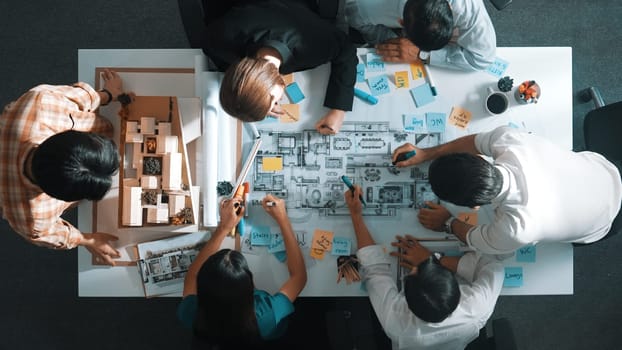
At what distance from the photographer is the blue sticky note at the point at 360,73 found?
179 centimetres

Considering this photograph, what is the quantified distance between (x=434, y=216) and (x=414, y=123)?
1.28 ft

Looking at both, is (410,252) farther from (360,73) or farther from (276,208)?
(360,73)

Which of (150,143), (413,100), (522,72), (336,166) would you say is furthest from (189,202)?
(522,72)

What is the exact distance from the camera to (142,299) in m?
2.46

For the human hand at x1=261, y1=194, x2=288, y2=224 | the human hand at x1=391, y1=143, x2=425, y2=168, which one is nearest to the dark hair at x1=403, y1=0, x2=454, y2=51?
the human hand at x1=391, y1=143, x2=425, y2=168

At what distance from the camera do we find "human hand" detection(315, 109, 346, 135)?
67.9 inches

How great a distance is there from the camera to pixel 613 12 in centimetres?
254

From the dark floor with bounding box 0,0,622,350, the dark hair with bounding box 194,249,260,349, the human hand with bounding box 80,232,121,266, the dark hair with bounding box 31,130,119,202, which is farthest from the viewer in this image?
the dark floor with bounding box 0,0,622,350

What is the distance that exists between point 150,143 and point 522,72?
1.53m

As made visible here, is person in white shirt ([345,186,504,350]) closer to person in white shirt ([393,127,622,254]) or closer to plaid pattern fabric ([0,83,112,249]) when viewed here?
person in white shirt ([393,127,622,254])

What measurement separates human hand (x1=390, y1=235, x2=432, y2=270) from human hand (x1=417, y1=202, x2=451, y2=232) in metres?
0.09

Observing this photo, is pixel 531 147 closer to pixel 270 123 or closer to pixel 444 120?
pixel 444 120

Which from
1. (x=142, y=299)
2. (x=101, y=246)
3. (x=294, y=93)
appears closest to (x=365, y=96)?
(x=294, y=93)

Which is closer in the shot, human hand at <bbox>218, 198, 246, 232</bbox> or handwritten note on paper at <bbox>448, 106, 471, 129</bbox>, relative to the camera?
human hand at <bbox>218, 198, 246, 232</bbox>
